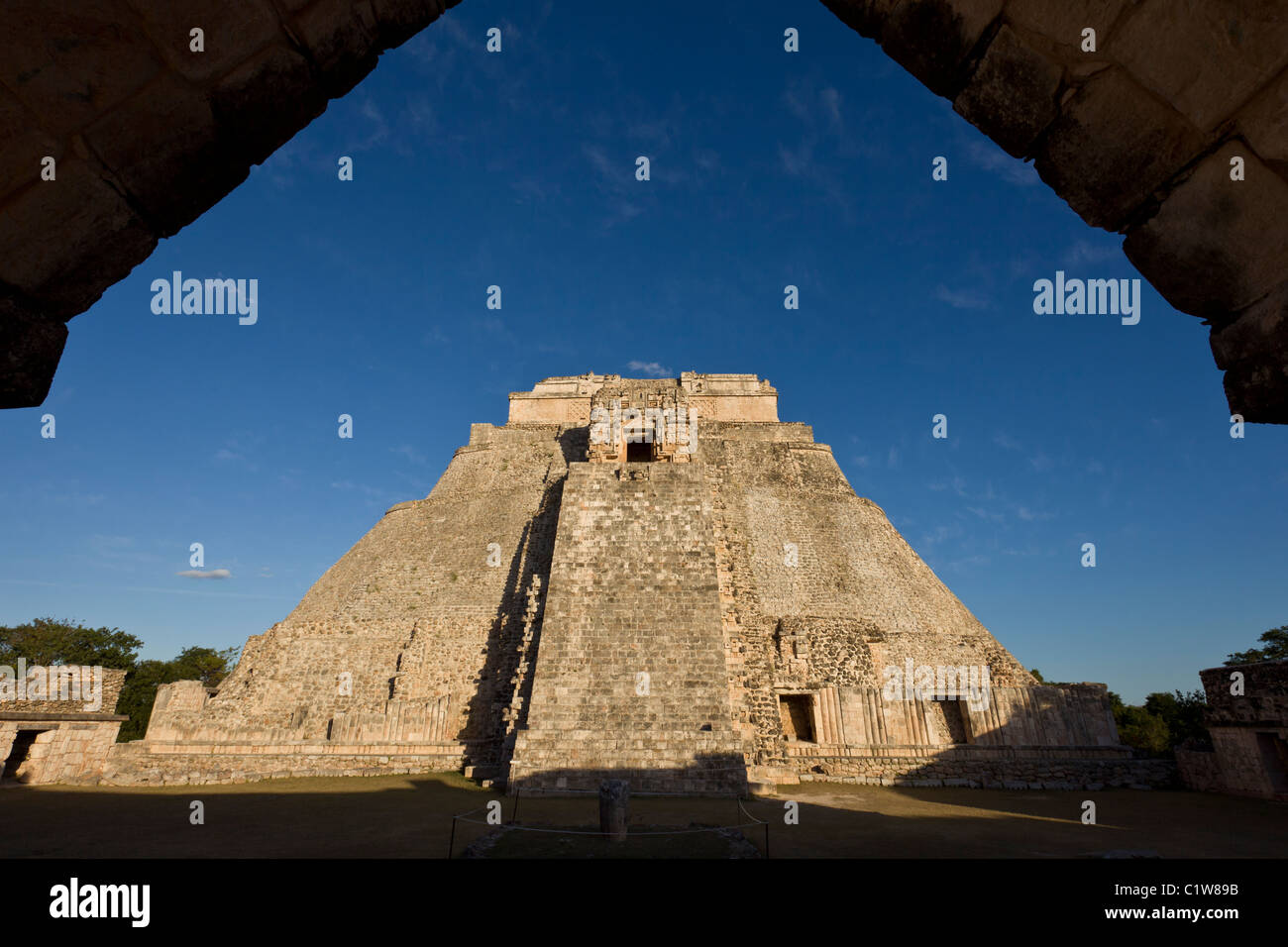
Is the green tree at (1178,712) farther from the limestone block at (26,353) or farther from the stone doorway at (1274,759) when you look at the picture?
the limestone block at (26,353)

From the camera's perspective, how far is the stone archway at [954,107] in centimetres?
168

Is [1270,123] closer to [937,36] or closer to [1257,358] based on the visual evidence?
[1257,358]

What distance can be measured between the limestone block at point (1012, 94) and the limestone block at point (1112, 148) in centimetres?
6

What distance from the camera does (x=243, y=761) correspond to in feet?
50.4

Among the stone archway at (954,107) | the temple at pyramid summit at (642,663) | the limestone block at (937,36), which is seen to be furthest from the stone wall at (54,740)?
the limestone block at (937,36)

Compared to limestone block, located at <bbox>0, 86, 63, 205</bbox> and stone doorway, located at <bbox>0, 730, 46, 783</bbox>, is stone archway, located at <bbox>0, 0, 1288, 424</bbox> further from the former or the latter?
stone doorway, located at <bbox>0, 730, 46, 783</bbox>
